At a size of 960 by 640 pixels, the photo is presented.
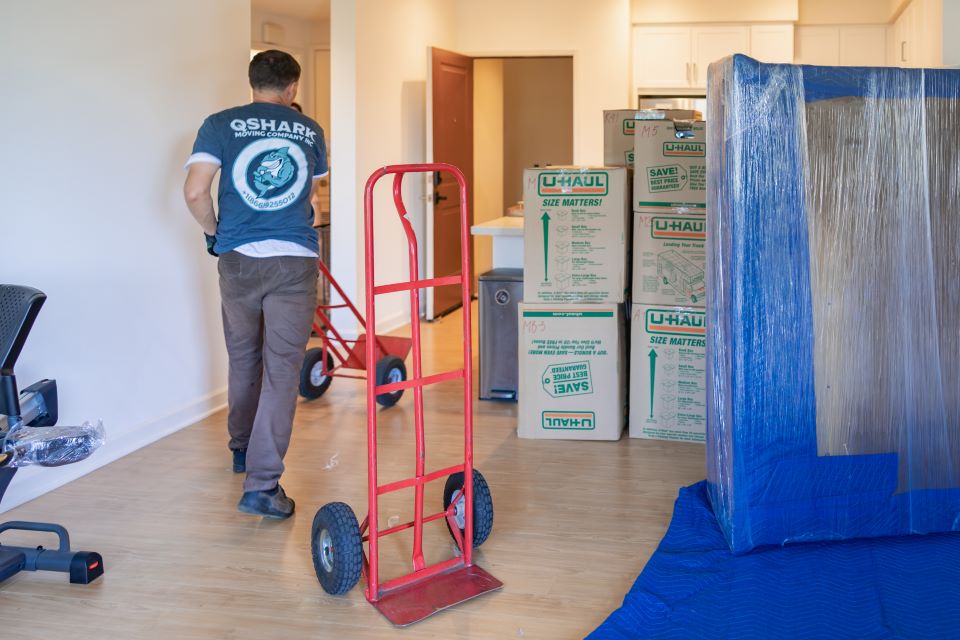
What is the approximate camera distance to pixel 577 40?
768cm

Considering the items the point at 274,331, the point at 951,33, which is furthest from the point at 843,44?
the point at 274,331

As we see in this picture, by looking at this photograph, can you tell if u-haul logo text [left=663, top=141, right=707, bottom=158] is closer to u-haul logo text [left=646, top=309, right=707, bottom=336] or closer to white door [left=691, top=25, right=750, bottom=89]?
u-haul logo text [left=646, top=309, right=707, bottom=336]

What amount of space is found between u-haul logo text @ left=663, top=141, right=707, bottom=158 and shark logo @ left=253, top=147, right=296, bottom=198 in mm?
1550

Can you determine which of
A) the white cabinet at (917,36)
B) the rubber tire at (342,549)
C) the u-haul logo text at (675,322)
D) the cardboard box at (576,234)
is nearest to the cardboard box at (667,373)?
the u-haul logo text at (675,322)

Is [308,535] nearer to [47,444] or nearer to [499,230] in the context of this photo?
[47,444]

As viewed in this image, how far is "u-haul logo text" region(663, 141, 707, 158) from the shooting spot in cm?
399

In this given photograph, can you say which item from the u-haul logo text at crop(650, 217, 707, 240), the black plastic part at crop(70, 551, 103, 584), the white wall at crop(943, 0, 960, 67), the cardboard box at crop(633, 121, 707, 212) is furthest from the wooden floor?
the white wall at crop(943, 0, 960, 67)

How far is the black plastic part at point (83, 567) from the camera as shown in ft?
8.91

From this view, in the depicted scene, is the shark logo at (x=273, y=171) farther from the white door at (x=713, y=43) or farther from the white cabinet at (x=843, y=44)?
the white cabinet at (x=843, y=44)

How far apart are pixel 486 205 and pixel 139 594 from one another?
6.38 m

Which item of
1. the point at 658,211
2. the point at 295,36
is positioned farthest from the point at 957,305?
the point at 295,36

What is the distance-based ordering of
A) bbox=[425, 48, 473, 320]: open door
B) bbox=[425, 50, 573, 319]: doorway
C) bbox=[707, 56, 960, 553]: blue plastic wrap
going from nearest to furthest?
1. bbox=[707, 56, 960, 553]: blue plastic wrap
2. bbox=[425, 48, 473, 320]: open door
3. bbox=[425, 50, 573, 319]: doorway

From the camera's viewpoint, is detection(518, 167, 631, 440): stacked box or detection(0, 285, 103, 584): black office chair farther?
detection(518, 167, 631, 440): stacked box

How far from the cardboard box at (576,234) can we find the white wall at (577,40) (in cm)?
371
